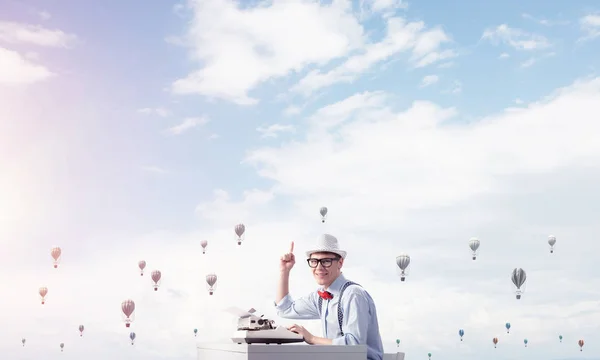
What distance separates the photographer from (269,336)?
7223 mm

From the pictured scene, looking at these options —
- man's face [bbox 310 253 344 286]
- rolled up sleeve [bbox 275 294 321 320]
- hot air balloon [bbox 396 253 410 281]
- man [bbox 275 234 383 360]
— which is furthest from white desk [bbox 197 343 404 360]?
hot air balloon [bbox 396 253 410 281]

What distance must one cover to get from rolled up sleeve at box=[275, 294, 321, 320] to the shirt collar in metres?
0.87

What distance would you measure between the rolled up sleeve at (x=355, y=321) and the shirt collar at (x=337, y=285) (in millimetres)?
324

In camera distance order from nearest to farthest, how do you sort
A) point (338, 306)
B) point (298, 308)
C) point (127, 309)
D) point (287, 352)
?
point (287, 352) < point (338, 306) < point (298, 308) < point (127, 309)

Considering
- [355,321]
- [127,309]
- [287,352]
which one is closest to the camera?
[287,352]

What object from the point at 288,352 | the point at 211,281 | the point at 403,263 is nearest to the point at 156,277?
the point at 211,281

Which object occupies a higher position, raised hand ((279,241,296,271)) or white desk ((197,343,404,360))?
raised hand ((279,241,296,271))

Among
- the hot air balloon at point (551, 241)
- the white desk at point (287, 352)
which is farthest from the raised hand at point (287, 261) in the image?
the hot air balloon at point (551, 241)

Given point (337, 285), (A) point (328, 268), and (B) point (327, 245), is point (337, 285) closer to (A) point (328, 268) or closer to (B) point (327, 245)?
(A) point (328, 268)

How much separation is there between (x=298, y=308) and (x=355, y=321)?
1736mm

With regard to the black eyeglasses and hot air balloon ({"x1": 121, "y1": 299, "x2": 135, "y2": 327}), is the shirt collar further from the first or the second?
hot air balloon ({"x1": 121, "y1": 299, "x2": 135, "y2": 327})

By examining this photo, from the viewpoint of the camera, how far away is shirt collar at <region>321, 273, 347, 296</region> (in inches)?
324

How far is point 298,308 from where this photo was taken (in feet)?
30.6

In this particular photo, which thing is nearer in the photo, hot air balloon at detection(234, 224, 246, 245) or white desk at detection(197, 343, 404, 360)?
white desk at detection(197, 343, 404, 360)
